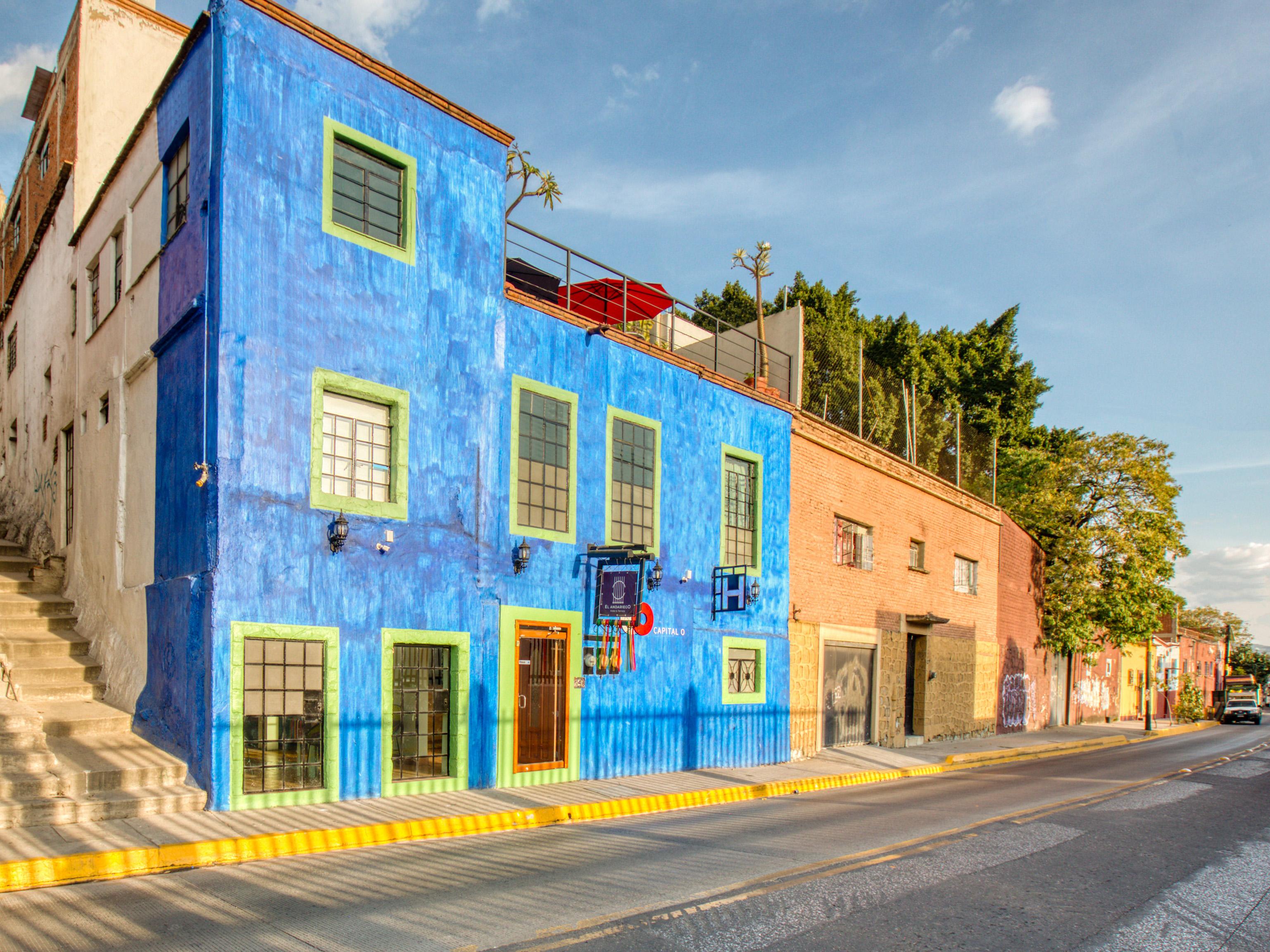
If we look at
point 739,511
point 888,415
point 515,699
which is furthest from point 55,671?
point 888,415

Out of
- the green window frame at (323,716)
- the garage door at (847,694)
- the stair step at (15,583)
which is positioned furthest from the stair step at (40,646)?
the garage door at (847,694)

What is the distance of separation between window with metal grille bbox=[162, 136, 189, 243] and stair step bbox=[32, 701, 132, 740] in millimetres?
6171

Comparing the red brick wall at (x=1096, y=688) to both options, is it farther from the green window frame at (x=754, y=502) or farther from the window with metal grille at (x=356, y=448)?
the window with metal grille at (x=356, y=448)

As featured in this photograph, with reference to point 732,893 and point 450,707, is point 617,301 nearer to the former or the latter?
point 450,707

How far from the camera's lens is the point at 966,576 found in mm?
29172

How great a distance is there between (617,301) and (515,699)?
392 inches

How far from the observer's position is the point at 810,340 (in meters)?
29.1

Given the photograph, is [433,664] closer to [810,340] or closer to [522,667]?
[522,667]

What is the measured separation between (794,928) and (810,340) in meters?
24.1

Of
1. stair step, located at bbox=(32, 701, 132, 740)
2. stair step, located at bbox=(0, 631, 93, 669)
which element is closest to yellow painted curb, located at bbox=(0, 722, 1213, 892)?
stair step, located at bbox=(32, 701, 132, 740)

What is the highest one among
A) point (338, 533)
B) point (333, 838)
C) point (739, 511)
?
point (739, 511)

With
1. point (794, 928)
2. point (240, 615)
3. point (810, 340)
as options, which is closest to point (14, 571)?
point (240, 615)

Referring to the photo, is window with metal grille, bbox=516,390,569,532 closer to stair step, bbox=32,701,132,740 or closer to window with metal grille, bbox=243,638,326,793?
window with metal grille, bbox=243,638,326,793

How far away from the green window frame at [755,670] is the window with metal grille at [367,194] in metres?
9.76
